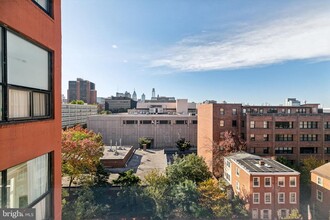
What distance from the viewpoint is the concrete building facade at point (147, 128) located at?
94.0 feet

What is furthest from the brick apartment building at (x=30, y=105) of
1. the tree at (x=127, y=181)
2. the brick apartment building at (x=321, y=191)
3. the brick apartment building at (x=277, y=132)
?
the brick apartment building at (x=277, y=132)

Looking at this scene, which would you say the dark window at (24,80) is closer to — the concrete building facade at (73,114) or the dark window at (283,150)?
the dark window at (283,150)

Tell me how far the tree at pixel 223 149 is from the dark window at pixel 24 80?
52.8 ft

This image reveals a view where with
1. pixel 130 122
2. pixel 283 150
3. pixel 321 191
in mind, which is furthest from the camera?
pixel 130 122

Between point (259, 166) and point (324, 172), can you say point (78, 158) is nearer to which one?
point (259, 166)

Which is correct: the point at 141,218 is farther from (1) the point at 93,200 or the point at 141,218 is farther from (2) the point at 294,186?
(2) the point at 294,186

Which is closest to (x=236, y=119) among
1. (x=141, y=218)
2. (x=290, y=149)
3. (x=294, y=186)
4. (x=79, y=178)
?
(x=290, y=149)

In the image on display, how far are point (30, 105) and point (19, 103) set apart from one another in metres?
0.17

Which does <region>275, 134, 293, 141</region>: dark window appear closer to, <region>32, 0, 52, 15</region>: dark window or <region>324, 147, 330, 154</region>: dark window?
<region>324, 147, 330, 154</region>: dark window

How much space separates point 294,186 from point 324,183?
2848 mm

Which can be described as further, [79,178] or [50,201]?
[79,178]

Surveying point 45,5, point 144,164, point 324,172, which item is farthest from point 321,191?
point 45,5

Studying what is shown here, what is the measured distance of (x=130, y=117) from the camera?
28703mm

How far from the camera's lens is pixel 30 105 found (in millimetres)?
2146
